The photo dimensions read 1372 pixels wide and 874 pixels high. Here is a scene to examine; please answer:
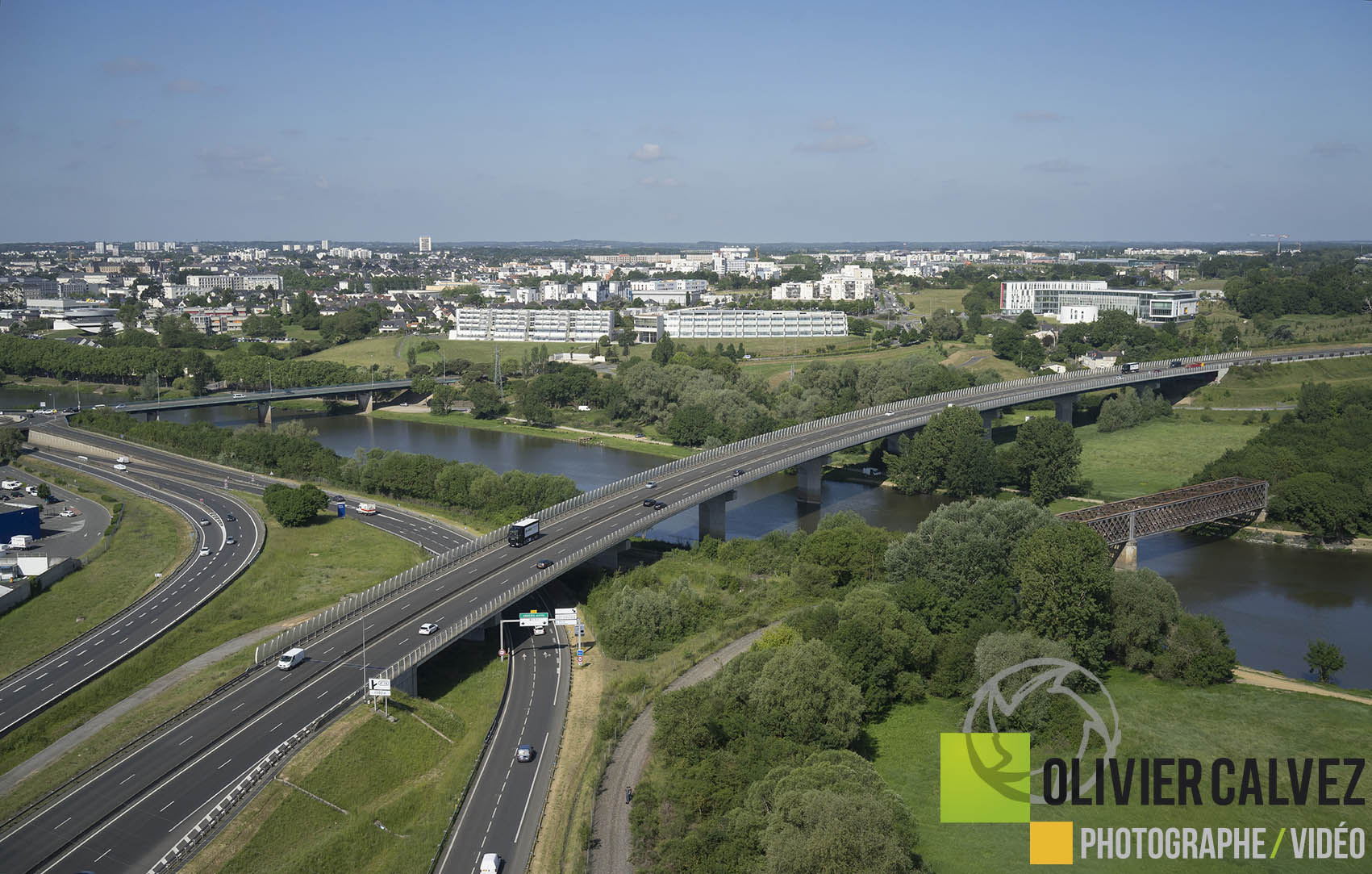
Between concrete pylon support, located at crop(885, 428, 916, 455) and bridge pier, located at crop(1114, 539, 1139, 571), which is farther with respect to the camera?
concrete pylon support, located at crop(885, 428, 916, 455)

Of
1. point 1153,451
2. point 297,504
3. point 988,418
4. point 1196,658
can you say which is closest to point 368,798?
point 1196,658

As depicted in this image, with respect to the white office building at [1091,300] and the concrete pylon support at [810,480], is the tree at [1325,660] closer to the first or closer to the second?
the concrete pylon support at [810,480]

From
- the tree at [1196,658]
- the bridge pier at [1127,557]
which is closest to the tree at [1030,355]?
the bridge pier at [1127,557]

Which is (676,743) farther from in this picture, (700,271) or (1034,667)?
(700,271)

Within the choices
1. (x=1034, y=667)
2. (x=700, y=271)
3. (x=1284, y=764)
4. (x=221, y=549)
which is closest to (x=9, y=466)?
(x=221, y=549)

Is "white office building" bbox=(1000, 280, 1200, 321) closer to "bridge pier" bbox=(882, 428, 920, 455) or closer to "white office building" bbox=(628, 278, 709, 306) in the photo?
"white office building" bbox=(628, 278, 709, 306)

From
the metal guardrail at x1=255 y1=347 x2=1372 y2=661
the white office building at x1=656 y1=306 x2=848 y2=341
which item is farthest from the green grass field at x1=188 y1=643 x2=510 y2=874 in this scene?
the white office building at x1=656 y1=306 x2=848 y2=341
